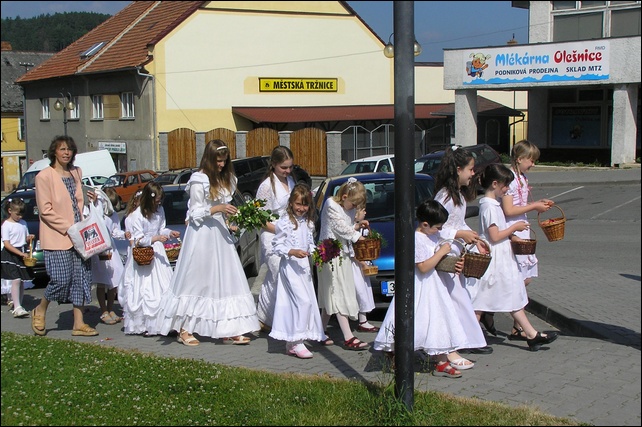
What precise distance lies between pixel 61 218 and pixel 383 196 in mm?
4173

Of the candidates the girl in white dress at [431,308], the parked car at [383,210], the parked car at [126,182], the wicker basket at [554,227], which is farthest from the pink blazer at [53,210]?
the parked car at [126,182]

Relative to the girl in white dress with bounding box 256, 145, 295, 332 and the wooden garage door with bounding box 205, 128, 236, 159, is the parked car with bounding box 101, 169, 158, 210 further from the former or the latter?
the girl in white dress with bounding box 256, 145, 295, 332

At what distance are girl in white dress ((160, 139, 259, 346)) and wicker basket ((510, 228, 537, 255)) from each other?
8.78 ft

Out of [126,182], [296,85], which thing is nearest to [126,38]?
[296,85]

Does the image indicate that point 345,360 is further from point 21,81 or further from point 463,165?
point 21,81

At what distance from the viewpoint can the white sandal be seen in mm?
6479

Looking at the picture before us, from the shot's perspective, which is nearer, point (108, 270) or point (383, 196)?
point (108, 270)

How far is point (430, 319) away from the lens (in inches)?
249

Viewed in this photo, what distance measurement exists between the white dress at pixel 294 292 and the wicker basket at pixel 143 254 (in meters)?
1.65

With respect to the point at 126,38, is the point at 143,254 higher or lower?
lower

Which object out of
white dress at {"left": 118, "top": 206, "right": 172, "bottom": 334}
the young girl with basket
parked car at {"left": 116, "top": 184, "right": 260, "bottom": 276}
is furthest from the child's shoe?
parked car at {"left": 116, "top": 184, "right": 260, "bottom": 276}

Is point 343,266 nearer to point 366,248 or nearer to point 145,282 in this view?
point 366,248

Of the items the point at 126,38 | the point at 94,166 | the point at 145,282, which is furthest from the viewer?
the point at 126,38

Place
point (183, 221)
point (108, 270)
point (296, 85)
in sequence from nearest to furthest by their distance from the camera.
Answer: point (108, 270) < point (183, 221) < point (296, 85)
